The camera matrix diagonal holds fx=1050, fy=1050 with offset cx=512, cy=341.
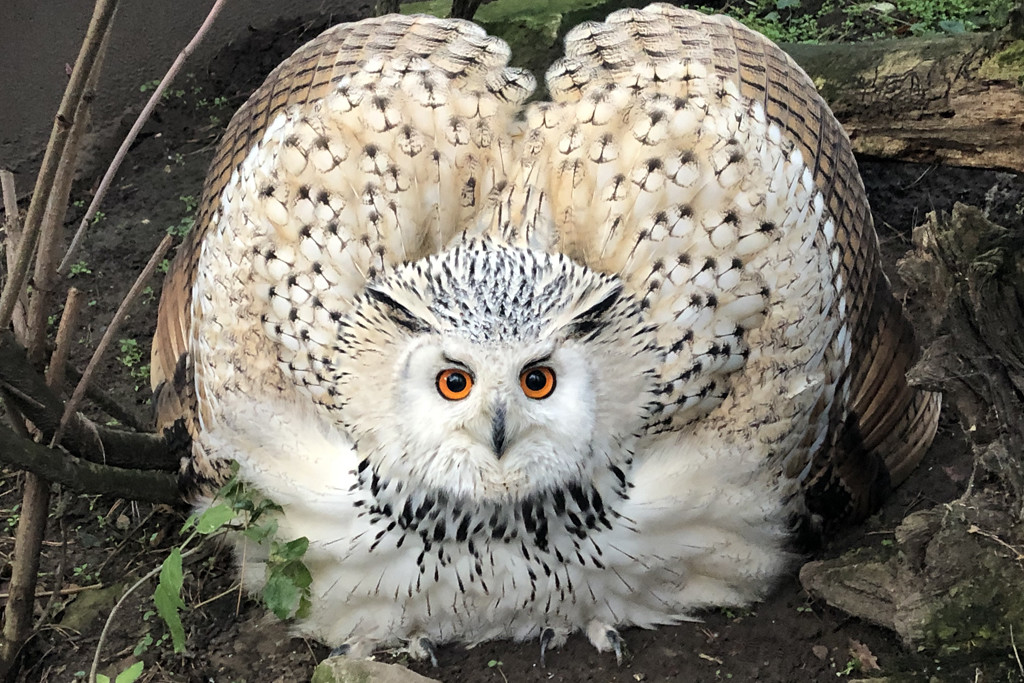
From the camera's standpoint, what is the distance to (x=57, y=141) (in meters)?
2.17

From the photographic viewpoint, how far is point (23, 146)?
14.7 ft

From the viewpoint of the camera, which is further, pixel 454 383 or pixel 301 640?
pixel 301 640

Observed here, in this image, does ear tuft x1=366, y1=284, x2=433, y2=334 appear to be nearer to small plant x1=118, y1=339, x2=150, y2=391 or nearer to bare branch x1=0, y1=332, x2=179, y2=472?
bare branch x1=0, y1=332, x2=179, y2=472

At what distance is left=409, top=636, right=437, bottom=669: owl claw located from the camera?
260 cm

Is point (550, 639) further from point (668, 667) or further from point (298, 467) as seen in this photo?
point (298, 467)

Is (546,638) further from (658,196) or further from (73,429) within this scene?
(73,429)

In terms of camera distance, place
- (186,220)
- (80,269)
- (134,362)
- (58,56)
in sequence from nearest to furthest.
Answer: (134,362) < (80,269) < (186,220) < (58,56)

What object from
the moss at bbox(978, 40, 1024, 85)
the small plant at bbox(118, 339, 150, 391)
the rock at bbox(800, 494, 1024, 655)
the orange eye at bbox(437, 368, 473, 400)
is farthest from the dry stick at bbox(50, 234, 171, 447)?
the moss at bbox(978, 40, 1024, 85)

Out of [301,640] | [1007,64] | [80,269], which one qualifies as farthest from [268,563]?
[1007,64]

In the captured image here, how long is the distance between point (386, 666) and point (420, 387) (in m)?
0.66

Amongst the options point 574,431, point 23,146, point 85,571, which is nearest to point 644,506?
point 574,431

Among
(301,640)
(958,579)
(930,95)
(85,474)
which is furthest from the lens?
(930,95)

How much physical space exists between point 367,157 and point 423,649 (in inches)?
48.7

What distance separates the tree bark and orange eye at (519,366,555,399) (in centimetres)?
180
